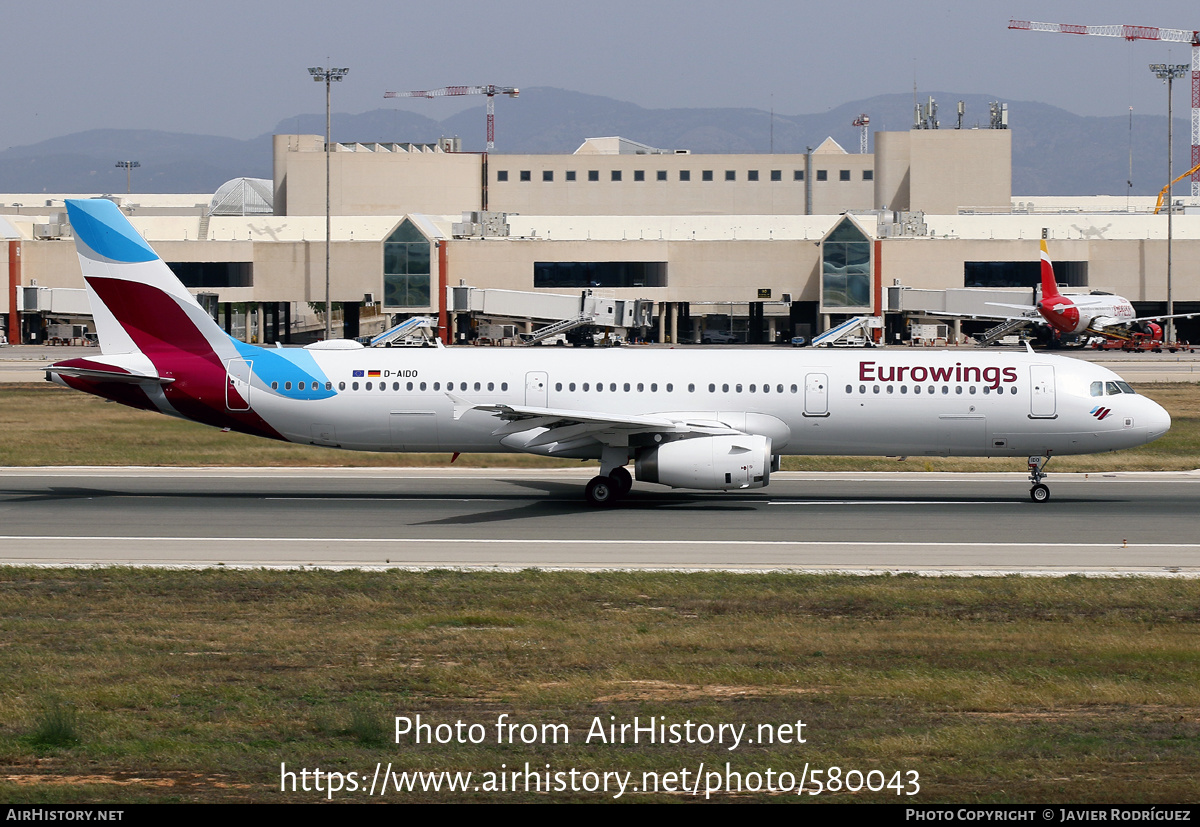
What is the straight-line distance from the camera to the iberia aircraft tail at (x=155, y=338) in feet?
108

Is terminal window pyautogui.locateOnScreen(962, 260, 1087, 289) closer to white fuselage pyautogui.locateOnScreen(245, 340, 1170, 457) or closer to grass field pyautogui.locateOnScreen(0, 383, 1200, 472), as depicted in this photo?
grass field pyautogui.locateOnScreen(0, 383, 1200, 472)

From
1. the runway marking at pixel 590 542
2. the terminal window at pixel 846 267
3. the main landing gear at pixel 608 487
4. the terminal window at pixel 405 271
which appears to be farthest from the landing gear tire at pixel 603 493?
the terminal window at pixel 846 267

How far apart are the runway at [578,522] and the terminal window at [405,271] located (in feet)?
251

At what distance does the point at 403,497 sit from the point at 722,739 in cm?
2157

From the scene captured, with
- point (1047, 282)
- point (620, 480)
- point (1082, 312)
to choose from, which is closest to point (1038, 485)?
point (620, 480)

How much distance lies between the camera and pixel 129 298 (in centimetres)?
3344

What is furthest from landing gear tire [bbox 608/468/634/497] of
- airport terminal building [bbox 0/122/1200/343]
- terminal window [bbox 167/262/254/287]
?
terminal window [bbox 167/262/254/287]

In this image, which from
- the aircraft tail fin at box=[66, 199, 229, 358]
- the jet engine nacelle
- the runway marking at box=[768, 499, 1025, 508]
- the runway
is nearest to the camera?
the runway

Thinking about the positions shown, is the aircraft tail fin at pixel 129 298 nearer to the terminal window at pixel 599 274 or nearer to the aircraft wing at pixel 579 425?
the aircraft wing at pixel 579 425

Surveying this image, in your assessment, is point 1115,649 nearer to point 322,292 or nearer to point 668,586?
point 668,586

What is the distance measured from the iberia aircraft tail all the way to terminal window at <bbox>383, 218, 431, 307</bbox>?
81.7 meters

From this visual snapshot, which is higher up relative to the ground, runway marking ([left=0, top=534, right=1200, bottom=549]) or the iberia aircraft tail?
the iberia aircraft tail

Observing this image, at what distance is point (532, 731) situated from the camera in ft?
45.6

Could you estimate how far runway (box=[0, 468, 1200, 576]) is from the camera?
2553 cm
